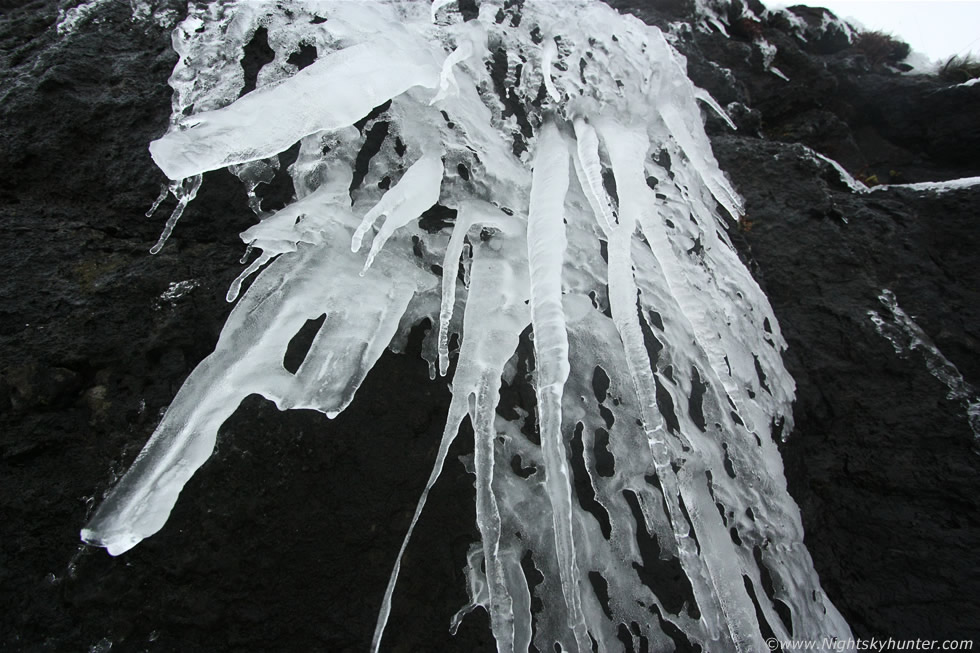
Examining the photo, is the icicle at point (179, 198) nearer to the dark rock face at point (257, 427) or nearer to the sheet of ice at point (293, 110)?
the dark rock face at point (257, 427)

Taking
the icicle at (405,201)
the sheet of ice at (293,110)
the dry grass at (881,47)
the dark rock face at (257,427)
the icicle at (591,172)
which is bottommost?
the dark rock face at (257,427)

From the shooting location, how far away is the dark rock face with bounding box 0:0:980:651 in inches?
60.3

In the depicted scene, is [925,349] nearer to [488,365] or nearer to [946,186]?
[946,186]

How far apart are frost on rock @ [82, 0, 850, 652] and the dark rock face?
0.15m

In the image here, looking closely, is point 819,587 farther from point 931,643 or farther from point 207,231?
point 207,231

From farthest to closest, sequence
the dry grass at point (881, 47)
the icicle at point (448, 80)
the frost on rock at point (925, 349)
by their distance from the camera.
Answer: the dry grass at point (881, 47)
the frost on rock at point (925, 349)
the icicle at point (448, 80)

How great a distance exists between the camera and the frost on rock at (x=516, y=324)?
5.19ft

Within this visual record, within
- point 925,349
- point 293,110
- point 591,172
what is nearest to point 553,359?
point 591,172

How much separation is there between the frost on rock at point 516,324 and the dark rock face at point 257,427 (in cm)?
15

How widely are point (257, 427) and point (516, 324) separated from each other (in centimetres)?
84

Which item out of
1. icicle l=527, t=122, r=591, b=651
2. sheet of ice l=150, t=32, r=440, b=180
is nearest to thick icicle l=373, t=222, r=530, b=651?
icicle l=527, t=122, r=591, b=651

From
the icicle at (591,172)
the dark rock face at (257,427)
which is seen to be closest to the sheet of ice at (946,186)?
the dark rock face at (257,427)

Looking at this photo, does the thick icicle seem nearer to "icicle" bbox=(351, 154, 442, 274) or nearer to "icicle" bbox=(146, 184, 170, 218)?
"icicle" bbox=(351, 154, 442, 274)

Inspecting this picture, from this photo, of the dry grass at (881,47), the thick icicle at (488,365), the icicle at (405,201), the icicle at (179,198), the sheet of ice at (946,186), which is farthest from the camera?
the dry grass at (881,47)
